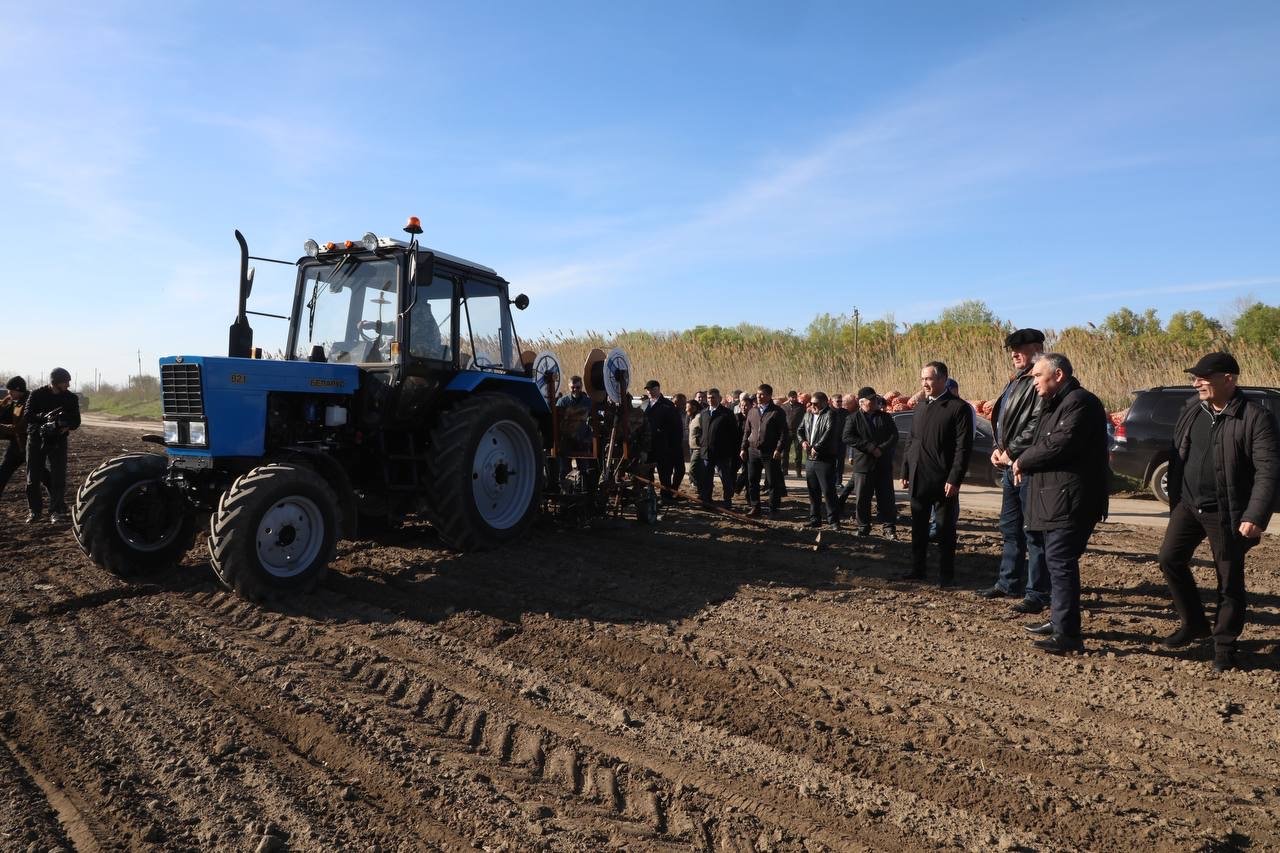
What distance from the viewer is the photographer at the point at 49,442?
27.3 feet

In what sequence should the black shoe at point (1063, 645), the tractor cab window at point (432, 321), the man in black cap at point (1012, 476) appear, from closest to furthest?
the black shoe at point (1063, 645)
the man in black cap at point (1012, 476)
the tractor cab window at point (432, 321)

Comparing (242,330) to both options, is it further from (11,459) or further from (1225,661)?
(1225,661)

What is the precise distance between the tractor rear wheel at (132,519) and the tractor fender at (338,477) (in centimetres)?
86

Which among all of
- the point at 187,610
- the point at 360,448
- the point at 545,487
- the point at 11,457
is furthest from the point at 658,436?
the point at 11,457

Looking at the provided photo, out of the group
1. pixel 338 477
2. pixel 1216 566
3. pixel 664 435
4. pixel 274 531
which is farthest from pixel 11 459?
pixel 1216 566

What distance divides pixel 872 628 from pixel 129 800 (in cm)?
387

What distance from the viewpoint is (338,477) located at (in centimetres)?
583

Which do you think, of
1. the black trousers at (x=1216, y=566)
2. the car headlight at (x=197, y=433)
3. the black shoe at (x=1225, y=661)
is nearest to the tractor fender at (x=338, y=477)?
the car headlight at (x=197, y=433)

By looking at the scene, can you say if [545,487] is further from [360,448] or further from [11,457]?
[11,457]

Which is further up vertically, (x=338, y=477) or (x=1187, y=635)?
(x=338, y=477)

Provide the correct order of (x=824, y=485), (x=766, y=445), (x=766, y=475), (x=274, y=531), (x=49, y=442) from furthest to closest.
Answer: (x=766, y=475), (x=766, y=445), (x=824, y=485), (x=49, y=442), (x=274, y=531)

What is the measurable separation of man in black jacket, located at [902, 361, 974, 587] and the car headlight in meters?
4.97

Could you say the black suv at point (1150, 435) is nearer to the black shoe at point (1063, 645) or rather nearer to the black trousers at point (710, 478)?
the black trousers at point (710, 478)

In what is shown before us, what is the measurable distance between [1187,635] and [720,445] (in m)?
6.23
